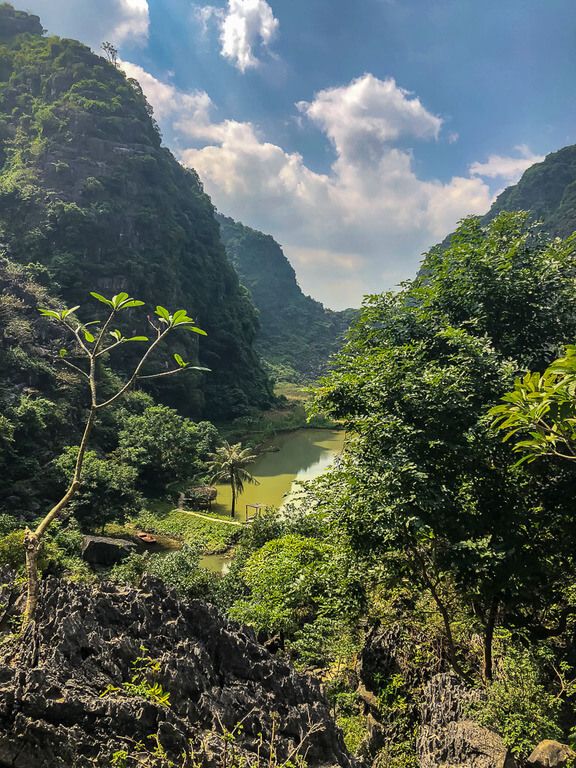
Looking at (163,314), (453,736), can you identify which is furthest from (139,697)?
(453,736)

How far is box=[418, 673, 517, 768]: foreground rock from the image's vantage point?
3758mm

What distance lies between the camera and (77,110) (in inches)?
1853

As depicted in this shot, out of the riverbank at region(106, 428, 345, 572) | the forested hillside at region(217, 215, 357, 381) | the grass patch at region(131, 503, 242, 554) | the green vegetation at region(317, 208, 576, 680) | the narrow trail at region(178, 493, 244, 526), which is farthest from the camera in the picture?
the forested hillside at region(217, 215, 357, 381)

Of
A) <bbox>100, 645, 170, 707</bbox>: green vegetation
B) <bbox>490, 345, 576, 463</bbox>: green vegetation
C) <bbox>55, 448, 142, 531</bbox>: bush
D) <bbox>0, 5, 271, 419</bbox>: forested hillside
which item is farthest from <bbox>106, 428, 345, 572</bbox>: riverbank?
<bbox>0, 5, 271, 419</bbox>: forested hillside

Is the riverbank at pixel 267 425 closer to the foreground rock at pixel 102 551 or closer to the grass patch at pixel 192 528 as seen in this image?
the grass patch at pixel 192 528

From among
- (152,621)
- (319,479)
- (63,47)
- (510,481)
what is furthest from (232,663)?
(63,47)

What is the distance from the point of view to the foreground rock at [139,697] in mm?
2484

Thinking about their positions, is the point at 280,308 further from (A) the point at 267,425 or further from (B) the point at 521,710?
(B) the point at 521,710

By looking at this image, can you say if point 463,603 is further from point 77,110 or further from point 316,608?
point 77,110

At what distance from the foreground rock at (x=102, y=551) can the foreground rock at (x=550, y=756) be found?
13.7m

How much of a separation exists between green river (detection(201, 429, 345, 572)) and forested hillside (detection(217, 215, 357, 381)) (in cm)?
5128

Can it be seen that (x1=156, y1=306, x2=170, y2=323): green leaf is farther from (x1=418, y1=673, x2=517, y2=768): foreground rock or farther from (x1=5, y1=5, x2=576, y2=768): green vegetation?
(x1=418, y1=673, x2=517, y2=768): foreground rock

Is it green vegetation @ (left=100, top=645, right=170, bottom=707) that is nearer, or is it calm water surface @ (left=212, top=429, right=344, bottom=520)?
green vegetation @ (left=100, top=645, right=170, bottom=707)

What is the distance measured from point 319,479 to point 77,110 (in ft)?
190
